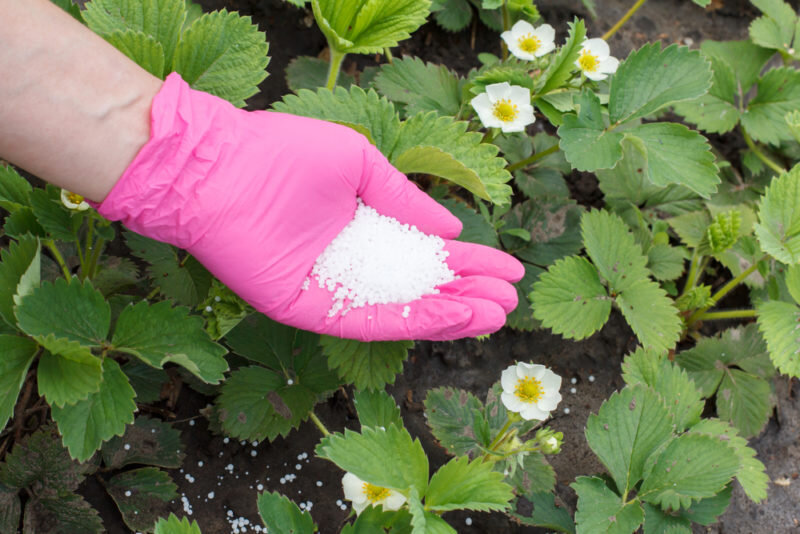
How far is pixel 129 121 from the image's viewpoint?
1.45 metres

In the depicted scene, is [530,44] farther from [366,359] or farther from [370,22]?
[366,359]

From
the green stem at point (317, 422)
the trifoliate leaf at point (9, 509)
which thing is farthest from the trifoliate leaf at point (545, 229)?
the trifoliate leaf at point (9, 509)

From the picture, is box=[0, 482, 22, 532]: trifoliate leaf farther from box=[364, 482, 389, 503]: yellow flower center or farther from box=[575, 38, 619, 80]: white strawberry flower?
box=[575, 38, 619, 80]: white strawberry flower

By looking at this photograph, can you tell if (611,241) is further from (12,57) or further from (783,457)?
(12,57)

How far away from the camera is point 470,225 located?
1.84m

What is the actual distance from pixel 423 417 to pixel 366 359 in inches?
16.7

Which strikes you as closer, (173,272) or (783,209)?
(173,272)

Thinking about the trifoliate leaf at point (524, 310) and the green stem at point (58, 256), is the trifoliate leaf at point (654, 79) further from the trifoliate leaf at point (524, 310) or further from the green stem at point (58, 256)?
the green stem at point (58, 256)

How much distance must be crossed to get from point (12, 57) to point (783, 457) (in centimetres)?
234

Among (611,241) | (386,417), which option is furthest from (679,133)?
(386,417)

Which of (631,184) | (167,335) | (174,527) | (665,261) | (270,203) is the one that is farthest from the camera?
(631,184)

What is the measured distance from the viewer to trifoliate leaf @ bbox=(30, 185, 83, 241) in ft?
5.05

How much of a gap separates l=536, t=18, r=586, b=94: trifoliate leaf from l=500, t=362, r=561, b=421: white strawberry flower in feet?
2.57

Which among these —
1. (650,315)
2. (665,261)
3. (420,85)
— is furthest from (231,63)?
(665,261)
